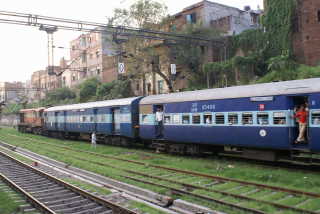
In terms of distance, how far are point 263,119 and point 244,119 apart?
3.05ft

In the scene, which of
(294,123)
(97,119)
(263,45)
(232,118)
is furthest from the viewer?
(263,45)

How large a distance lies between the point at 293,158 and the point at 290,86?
2885mm

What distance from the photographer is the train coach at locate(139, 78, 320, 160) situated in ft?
39.1

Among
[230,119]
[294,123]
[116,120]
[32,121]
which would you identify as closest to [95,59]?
[32,121]

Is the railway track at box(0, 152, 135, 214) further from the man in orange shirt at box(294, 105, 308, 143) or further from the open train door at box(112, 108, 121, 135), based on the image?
the open train door at box(112, 108, 121, 135)

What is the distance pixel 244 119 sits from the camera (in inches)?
537

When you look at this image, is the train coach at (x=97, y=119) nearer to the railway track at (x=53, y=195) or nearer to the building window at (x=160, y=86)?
the railway track at (x=53, y=195)

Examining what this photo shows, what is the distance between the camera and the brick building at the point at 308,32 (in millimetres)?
27344

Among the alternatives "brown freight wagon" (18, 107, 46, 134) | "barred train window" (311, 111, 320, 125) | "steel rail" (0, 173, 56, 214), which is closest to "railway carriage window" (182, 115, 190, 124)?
"barred train window" (311, 111, 320, 125)

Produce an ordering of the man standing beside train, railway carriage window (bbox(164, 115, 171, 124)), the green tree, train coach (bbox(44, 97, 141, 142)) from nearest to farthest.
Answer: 1. railway carriage window (bbox(164, 115, 171, 124))
2. the man standing beside train
3. train coach (bbox(44, 97, 141, 142))
4. the green tree

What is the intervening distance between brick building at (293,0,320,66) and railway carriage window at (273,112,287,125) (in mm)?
17309

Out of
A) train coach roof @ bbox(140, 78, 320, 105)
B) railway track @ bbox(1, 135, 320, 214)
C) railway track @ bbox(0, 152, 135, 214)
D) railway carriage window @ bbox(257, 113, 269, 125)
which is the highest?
train coach roof @ bbox(140, 78, 320, 105)

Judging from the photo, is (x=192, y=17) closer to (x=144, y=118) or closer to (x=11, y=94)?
(x=144, y=118)

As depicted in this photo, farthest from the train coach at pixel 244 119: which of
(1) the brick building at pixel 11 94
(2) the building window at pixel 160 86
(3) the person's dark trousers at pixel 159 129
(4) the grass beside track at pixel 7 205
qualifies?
(1) the brick building at pixel 11 94
